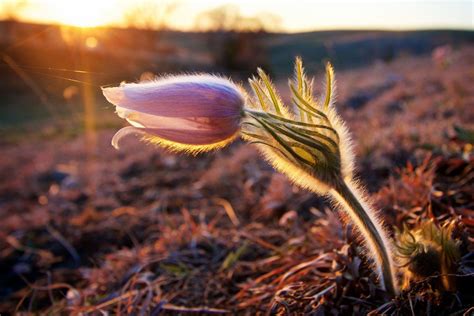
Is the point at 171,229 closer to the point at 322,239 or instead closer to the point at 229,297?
the point at 229,297

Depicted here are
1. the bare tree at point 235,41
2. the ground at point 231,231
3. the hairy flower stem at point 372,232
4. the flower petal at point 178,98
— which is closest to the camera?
the flower petal at point 178,98

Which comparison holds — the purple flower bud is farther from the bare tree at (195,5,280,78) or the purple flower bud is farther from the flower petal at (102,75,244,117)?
the bare tree at (195,5,280,78)

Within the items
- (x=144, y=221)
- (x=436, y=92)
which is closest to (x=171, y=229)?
(x=144, y=221)

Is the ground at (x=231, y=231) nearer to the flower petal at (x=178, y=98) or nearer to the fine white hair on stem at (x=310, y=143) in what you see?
the fine white hair on stem at (x=310, y=143)

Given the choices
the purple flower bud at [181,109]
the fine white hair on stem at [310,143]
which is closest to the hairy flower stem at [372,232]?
the fine white hair on stem at [310,143]

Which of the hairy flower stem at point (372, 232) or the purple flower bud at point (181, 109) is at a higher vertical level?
the purple flower bud at point (181, 109)

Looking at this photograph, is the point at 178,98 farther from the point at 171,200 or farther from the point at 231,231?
the point at 171,200

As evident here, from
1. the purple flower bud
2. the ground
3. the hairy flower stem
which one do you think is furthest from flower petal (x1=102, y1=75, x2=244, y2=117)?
the ground
